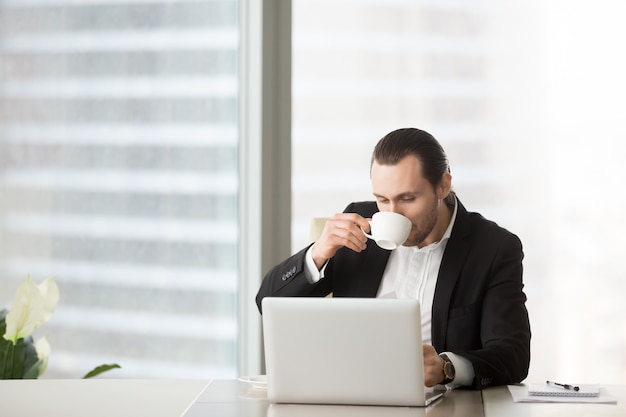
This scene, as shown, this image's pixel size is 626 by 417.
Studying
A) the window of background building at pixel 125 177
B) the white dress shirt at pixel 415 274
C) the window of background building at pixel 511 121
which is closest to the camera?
the white dress shirt at pixel 415 274

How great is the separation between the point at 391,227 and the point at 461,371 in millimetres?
433

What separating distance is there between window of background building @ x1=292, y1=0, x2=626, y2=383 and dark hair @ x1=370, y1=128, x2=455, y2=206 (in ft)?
3.40

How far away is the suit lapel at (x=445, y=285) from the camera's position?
2.35 m

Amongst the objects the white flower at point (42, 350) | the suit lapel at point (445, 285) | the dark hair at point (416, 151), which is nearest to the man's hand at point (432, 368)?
the suit lapel at point (445, 285)

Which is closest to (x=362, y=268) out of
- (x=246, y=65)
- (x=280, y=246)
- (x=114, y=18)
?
(x=280, y=246)

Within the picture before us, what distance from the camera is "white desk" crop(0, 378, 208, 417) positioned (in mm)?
1743

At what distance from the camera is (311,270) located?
8.16 feet

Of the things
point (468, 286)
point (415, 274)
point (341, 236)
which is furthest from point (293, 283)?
point (468, 286)

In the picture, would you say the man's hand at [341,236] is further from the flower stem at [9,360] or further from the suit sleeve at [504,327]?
the flower stem at [9,360]

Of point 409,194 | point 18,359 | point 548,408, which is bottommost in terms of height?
point 18,359

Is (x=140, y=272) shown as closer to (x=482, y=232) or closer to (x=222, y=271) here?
(x=222, y=271)

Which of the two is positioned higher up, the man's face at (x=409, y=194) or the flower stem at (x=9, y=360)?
the man's face at (x=409, y=194)

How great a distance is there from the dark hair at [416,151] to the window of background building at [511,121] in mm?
1036

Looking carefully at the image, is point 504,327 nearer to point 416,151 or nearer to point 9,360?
point 416,151
